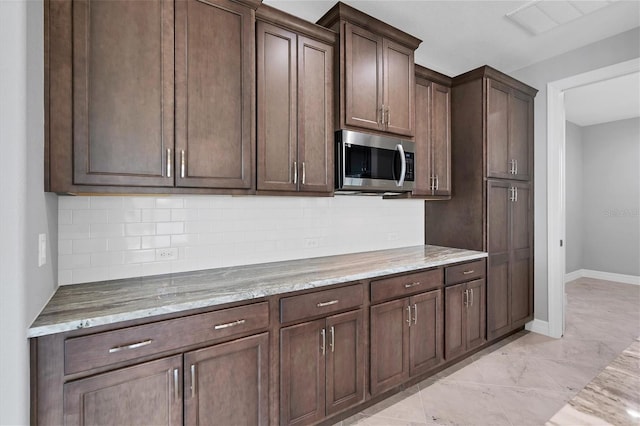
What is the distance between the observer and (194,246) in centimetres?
205

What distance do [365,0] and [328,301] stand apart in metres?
2.18

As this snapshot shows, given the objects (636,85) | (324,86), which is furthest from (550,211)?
(324,86)

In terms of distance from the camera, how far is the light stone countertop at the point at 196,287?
1249 millimetres

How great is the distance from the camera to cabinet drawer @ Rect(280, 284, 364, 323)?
1709 mm

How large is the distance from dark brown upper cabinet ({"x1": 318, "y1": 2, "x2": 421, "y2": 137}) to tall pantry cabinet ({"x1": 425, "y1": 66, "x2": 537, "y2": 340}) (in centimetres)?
78

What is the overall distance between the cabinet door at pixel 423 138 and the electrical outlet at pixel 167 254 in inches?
78.8

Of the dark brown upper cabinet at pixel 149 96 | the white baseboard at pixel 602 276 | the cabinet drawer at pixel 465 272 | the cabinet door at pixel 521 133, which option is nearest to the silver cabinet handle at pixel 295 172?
the dark brown upper cabinet at pixel 149 96

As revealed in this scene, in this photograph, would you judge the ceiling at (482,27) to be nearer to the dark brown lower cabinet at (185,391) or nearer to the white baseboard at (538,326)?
the dark brown lower cabinet at (185,391)

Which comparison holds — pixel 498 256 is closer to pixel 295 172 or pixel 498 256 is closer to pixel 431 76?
pixel 431 76

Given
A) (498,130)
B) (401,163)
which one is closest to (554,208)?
(498,130)

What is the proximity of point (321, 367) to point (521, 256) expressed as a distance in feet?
8.61

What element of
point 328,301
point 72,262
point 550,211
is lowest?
point 328,301

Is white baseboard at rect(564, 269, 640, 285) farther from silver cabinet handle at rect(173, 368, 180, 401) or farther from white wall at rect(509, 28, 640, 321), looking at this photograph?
→ silver cabinet handle at rect(173, 368, 180, 401)

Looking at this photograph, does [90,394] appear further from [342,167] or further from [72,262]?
[342,167]
